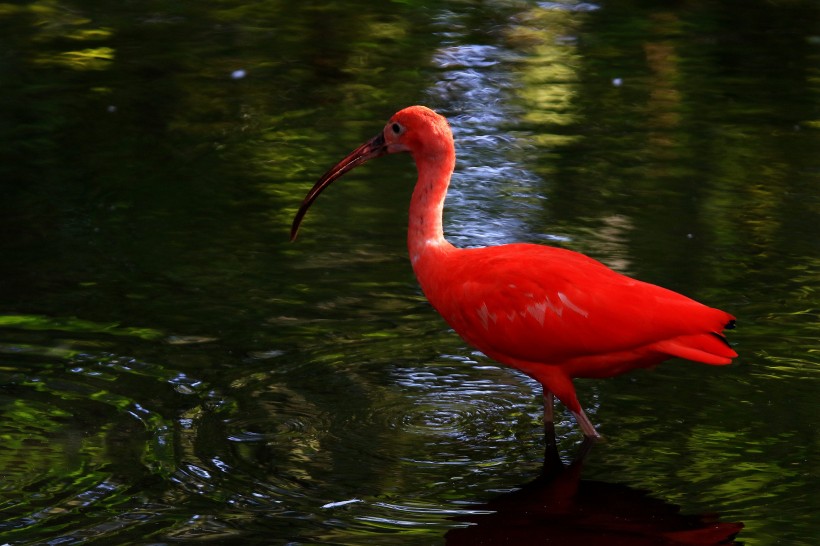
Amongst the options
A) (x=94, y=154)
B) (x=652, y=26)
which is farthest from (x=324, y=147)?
(x=652, y=26)

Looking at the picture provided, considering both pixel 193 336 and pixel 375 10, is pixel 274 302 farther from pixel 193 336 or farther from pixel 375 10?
pixel 375 10

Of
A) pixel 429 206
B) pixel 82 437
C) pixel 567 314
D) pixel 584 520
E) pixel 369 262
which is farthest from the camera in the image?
pixel 369 262

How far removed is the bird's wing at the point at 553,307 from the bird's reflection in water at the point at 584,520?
556mm

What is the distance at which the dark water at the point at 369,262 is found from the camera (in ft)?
17.4

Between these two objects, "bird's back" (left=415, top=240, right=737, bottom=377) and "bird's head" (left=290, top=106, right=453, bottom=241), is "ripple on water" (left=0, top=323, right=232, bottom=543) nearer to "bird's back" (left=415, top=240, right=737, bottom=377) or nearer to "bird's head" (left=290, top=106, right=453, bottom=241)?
"bird's back" (left=415, top=240, right=737, bottom=377)

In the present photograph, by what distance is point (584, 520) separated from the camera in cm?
516

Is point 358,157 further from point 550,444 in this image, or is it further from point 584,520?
point 584,520

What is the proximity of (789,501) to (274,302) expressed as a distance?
303 centimetres

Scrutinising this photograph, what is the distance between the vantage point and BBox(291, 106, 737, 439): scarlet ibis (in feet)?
18.0

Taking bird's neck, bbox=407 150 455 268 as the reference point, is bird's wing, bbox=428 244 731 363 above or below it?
below

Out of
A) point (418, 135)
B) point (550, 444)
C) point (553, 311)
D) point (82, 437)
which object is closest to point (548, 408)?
point (550, 444)

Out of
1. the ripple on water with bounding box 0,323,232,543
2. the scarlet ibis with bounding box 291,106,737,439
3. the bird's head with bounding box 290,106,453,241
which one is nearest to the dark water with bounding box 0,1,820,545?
the ripple on water with bounding box 0,323,232,543

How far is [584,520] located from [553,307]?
2.98 feet

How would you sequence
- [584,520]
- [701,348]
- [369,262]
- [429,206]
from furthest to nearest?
[369,262] < [429,206] < [701,348] < [584,520]
